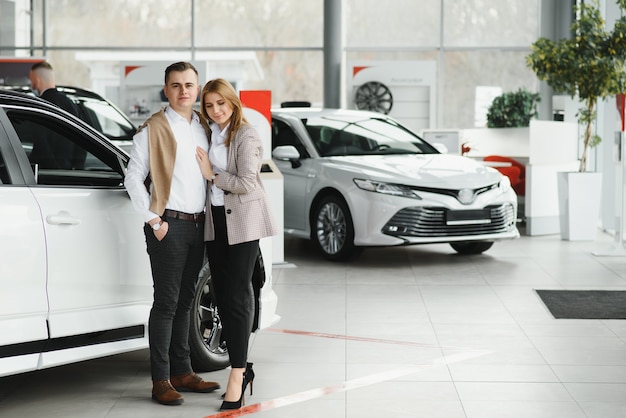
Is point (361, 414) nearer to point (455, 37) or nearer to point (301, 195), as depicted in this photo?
point (301, 195)

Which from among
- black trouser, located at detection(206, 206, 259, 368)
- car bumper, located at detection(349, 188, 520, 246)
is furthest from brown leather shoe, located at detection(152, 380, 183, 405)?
car bumper, located at detection(349, 188, 520, 246)

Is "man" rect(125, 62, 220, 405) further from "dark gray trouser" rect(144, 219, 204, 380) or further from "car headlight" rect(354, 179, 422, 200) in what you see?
"car headlight" rect(354, 179, 422, 200)

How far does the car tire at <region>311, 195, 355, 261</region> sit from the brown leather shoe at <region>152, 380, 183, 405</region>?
491 cm

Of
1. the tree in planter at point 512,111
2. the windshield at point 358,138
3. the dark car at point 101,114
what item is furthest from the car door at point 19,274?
the tree in planter at point 512,111

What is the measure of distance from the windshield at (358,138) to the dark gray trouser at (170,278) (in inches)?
218

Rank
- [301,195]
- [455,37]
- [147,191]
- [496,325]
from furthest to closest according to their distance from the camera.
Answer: [455,37], [301,195], [496,325], [147,191]

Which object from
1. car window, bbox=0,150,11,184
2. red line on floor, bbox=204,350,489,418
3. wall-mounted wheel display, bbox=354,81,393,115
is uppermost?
wall-mounted wheel display, bbox=354,81,393,115

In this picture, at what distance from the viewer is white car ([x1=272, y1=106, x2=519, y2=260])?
9.58 meters

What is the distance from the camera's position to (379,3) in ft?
64.6

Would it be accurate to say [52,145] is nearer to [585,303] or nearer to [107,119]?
[585,303]

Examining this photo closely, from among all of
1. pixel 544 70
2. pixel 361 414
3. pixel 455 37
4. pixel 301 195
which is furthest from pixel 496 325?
pixel 455 37

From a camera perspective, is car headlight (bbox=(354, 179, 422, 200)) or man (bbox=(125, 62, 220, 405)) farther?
car headlight (bbox=(354, 179, 422, 200))

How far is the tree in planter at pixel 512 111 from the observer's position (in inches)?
694

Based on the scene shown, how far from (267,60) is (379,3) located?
93.9 inches
